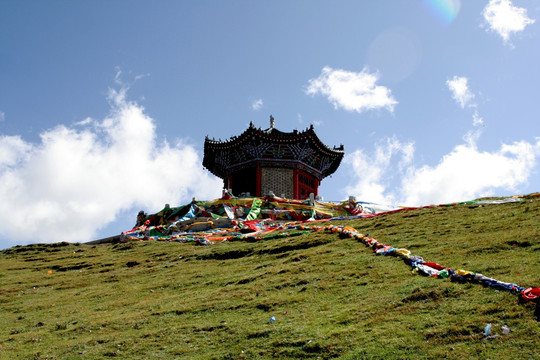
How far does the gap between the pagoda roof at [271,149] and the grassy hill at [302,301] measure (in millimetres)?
22600

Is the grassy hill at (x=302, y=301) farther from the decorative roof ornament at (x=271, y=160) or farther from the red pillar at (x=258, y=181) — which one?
the decorative roof ornament at (x=271, y=160)

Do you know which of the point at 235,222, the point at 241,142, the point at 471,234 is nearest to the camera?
the point at 471,234

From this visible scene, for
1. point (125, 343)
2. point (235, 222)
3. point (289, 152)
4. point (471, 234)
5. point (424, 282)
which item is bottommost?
point (125, 343)

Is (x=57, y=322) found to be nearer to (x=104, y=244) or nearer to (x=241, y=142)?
(x=104, y=244)

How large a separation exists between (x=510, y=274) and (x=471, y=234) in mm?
6307

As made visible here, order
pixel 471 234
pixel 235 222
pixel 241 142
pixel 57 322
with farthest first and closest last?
pixel 241 142 < pixel 235 222 < pixel 471 234 < pixel 57 322

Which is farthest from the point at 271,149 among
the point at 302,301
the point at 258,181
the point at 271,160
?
the point at 302,301

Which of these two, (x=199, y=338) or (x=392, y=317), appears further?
(x=199, y=338)

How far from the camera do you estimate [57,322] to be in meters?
16.6

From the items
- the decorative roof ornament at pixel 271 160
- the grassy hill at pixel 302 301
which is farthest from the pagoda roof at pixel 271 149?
the grassy hill at pixel 302 301

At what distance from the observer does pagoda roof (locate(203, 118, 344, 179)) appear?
47.9 metres

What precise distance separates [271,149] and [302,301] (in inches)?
1360

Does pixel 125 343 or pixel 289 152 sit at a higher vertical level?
pixel 289 152

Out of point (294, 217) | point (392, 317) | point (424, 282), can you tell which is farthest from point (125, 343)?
point (294, 217)
